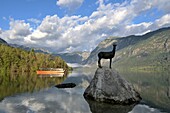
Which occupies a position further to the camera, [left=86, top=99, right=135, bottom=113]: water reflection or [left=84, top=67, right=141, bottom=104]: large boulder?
[left=84, top=67, right=141, bottom=104]: large boulder

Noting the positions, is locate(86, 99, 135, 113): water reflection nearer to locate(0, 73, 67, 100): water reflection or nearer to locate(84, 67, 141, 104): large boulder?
locate(84, 67, 141, 104): large boulder

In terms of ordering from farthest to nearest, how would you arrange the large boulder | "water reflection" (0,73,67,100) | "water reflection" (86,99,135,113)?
1. "water reflection" (0,73,67,100)
2. the large boulder
3. "water reflection" (86,99,135,113)

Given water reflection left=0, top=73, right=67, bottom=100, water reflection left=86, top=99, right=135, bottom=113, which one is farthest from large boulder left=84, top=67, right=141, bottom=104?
water reflection left=0, top=73, right=67, bottom=100

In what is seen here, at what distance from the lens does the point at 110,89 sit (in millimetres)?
44469

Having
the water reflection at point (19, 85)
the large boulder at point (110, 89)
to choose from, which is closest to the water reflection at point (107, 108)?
the large boulder at point (110, 89)

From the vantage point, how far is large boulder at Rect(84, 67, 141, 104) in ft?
143

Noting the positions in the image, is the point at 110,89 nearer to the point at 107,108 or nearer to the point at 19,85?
the point at 107,108

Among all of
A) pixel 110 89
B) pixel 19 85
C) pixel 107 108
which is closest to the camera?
pixel 107 108

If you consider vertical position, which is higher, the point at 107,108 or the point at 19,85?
the point at 19,85

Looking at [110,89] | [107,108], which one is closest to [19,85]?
[110,89]

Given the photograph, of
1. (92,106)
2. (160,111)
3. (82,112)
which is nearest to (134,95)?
(160,111)

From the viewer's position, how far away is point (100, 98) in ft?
146

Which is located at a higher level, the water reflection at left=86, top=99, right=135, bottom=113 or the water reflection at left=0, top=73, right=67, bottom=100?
the water reflection at left=0, top=73, right=67, bottom=100

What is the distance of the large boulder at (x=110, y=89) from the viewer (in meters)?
43.7
